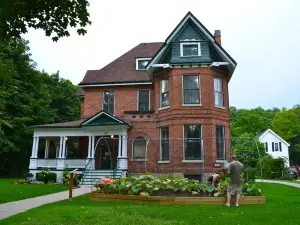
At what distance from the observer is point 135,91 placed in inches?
915

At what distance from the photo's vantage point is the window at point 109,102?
23.6 metres

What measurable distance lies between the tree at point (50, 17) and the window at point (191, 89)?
45.3 ft

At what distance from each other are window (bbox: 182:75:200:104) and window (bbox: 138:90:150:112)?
12.8 feet

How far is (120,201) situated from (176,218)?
3875 mm

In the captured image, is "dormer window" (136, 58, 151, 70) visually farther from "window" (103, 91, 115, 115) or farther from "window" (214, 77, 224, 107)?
"window" (214, 77, 224, 107)

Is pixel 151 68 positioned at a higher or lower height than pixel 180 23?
lower

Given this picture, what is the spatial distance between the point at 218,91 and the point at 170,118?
3754 mm

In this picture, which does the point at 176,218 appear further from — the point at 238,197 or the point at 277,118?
the point at 277,118

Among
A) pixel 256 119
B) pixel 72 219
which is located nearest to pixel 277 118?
pixel 256 119

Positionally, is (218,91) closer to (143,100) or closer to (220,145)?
(220,145)

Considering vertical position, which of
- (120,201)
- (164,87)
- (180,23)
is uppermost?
(180,23)

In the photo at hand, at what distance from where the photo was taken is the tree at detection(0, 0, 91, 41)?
559 cm

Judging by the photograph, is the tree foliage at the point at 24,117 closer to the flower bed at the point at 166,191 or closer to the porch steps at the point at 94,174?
the porch steps at the point at 94,174

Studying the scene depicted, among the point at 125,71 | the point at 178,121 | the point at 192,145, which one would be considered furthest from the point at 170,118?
the point at 125,71
